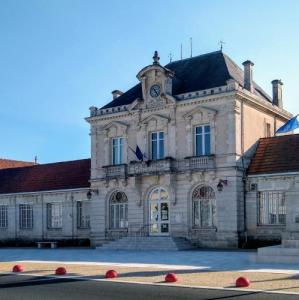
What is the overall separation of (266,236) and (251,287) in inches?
635

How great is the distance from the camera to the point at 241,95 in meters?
32.0

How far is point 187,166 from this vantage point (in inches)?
1297

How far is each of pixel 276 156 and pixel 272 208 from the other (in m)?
2.88

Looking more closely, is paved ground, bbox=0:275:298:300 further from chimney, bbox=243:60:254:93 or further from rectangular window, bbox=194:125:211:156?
chimney, bbox=243:60:254:93

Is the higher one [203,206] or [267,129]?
[267,129]

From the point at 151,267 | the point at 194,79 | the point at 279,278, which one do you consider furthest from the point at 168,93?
the point at 279,278

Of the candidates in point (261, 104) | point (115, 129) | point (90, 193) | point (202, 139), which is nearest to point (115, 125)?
point (115, 129)

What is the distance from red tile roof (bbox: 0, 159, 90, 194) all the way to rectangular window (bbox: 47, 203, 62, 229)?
1191 millimetres

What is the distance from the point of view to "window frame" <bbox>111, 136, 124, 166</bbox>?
119 feet

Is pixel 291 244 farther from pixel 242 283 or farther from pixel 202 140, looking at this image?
pixel 202 140

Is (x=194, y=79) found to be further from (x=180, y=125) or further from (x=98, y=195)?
(x=98, y=195)

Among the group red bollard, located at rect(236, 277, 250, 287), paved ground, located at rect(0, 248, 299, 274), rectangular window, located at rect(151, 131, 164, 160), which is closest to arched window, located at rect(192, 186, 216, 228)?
rectangular window, located at rect(151, 131, 164, 160)

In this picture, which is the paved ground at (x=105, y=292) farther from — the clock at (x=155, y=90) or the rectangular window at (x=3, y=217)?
the rectangular window at (x=3, y=217)

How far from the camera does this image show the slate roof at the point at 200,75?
1335 inches
